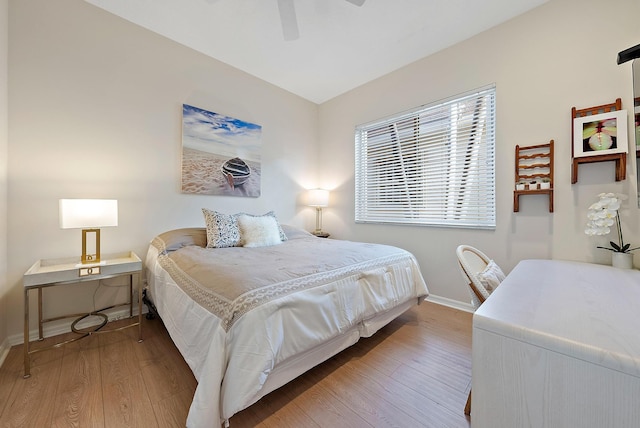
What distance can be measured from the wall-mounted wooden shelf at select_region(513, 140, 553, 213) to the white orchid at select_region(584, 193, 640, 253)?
29 cm

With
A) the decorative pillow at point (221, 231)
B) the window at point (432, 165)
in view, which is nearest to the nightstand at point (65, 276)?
the decorative pillow at point (221, 231)

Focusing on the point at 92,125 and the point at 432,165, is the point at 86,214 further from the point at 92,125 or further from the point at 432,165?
the point at 432,165

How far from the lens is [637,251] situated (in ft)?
5.59

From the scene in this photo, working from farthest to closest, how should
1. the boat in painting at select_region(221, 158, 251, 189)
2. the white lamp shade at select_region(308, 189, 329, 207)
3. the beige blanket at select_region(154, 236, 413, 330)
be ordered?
the white lamp shade at select_region(308, 189, 329, 207), the boat in painting at select_region(221, 158, 251, 189), the beige blanket at select_region(154, 236, 413, 330)

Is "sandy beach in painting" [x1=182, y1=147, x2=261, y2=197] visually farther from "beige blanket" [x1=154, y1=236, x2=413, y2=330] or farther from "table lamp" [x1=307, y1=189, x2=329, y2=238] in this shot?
"table lamp" [x1=307, y1=189, x2=329, y2=238]

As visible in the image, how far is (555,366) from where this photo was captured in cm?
53

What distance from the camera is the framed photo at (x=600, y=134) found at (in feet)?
5.59

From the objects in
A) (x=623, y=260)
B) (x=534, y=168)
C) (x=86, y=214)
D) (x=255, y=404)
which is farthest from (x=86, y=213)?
(x=623, y=260)

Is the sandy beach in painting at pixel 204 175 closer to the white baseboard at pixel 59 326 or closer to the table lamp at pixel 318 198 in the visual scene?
the table lamp at pixel 318 198

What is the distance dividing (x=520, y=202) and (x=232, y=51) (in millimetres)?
3386

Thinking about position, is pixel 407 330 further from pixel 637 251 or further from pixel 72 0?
pixel 72 0

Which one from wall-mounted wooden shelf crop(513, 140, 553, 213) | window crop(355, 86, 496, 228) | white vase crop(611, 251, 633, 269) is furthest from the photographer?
window crop(355, 86, 496, 228)

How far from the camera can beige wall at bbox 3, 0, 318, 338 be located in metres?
1.91

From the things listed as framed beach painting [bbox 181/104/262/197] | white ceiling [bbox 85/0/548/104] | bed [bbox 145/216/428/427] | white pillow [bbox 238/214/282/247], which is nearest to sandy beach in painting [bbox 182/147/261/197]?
framed beach painting [bbox 181/104/262/197]
